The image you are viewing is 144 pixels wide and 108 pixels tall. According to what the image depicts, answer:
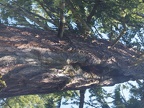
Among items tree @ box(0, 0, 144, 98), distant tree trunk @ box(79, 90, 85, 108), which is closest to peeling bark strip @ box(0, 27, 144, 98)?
tree @ box(0, 0, 144, 98)

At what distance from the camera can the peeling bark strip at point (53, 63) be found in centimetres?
773

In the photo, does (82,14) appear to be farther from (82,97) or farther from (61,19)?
(82,97)

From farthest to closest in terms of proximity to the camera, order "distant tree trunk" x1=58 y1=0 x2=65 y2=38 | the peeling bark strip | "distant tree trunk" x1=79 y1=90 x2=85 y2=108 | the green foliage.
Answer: "distant tree trunk" x1=79 y1=90 x2=85 y2=108, the green foliage, "distant tree trunk" x1=58 y1=0 x2=65 y2=38, the peeling bark strip

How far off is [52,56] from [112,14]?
12.0 feet

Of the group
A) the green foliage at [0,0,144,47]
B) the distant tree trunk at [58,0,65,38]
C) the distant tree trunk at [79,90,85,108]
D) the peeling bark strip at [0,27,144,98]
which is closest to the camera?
the peeling bark strip at [0,27,144,98]

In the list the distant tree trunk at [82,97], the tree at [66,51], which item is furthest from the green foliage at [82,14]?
the distant tree trunk at [82,97]

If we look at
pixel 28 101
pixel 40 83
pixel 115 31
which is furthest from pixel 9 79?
pixel 28 101

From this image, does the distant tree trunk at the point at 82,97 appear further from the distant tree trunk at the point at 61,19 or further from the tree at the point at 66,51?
the distant tree trunk at the point at 61,19

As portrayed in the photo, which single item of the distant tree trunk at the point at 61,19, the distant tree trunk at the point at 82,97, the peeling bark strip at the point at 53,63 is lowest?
the distant tree trunk at the point at 82,97

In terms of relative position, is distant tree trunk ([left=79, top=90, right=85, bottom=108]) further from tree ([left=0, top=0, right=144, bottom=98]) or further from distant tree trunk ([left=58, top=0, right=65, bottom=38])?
distant tree trunk ([left=58, top=0, right=65, bottom=38])

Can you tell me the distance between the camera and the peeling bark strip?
304 inches

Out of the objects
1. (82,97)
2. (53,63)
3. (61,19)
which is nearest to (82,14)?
(61,19)

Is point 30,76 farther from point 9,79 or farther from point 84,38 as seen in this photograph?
point 84,38

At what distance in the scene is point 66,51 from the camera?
31.8 ft
